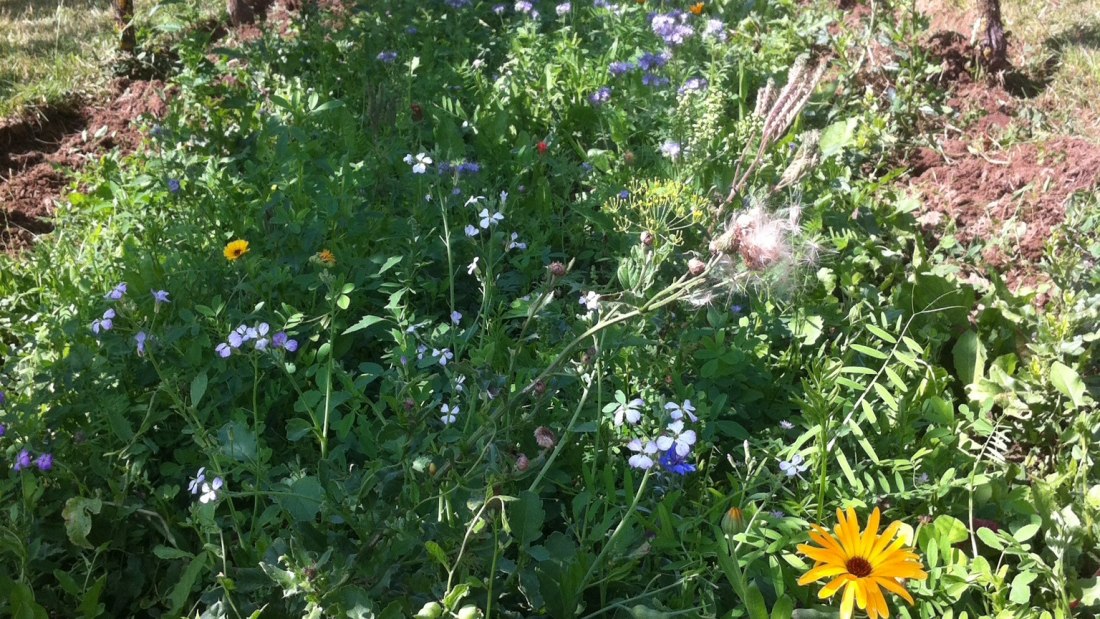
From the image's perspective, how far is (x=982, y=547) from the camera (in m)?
2.13

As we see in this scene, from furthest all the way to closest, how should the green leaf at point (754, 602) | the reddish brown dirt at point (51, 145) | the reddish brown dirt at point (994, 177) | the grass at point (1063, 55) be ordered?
the grass at point (1063, 55) < the reddish brown dirt at point (51, 145) < the reddish brown dirt at point (994, 177) < the green leaf at point (754, 602)

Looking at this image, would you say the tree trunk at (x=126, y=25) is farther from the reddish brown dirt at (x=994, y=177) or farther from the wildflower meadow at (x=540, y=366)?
the reddish brown dirt at (x=994, y=177)

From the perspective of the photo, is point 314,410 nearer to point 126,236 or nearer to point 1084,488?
point 126,236

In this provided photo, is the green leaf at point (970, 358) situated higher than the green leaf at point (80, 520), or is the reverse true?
the green leaf at point (80, 520)

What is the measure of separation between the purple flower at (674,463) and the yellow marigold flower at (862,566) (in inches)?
12.5

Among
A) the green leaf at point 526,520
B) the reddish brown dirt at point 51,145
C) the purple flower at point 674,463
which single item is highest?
the green leaf at point 526,520

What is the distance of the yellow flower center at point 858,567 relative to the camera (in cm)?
157

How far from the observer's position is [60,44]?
4953 millimetres

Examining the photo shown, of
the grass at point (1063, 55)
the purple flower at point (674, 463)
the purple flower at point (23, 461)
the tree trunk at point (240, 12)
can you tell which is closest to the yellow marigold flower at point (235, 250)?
the purple flower at point (23, 461)

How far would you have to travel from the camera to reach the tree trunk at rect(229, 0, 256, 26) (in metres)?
4.81

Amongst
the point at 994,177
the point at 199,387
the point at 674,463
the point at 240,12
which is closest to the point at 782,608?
the point at 674,463

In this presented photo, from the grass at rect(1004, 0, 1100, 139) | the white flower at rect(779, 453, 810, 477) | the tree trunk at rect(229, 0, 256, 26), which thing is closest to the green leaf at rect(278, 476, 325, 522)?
the white flower at rect(779, 453, 810, 477)

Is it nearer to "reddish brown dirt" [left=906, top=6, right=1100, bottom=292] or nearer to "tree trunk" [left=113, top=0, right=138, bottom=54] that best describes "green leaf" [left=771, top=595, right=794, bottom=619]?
"reddish brown dirt" [left=906, top=6, right=1100, bottom=292]

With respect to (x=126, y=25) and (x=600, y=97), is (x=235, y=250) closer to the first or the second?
(x=600, y=97)
